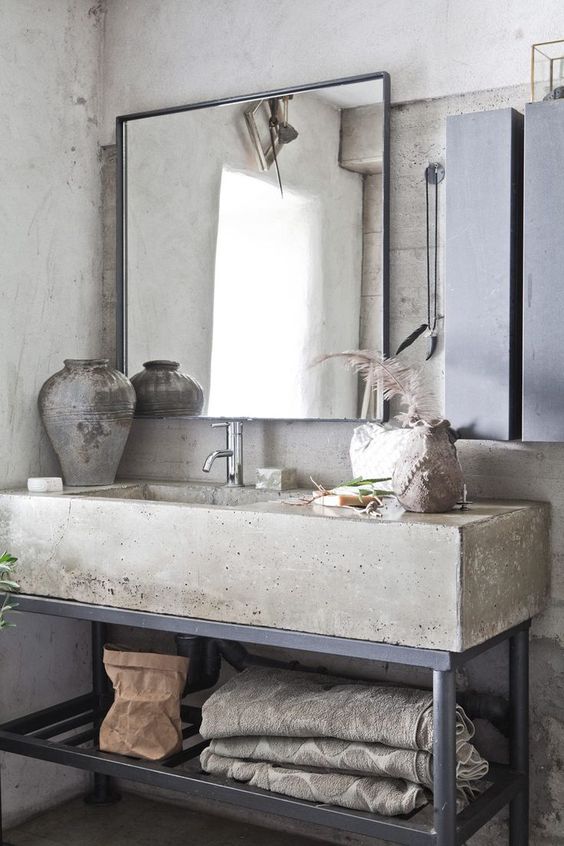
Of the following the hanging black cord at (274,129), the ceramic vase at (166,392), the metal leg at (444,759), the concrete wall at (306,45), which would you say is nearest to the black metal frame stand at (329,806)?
the metal leg at (444,759)

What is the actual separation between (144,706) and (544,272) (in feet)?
4.99

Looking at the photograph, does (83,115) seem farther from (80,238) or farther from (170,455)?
(170,455)

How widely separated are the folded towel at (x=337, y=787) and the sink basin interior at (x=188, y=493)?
740 millimetres

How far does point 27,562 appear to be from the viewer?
2.55 metres

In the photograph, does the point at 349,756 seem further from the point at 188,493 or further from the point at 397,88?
the point at 397,88

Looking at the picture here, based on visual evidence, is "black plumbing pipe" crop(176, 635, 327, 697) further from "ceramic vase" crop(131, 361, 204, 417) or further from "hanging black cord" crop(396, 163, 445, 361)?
"hanging black cord" crop(396, 163, 445, 361)

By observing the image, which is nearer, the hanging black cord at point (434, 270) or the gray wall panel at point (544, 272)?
the gray wall panel at point (544, 272)

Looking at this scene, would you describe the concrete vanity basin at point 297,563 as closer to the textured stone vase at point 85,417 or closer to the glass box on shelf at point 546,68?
the textured stone vase at point 85,417

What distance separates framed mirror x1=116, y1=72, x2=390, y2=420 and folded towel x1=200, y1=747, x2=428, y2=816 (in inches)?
38.0

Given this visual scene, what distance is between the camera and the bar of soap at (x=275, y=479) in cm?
275

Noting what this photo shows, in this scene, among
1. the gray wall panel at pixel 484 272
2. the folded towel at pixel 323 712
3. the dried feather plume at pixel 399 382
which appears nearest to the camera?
the folded towel at pixel 323 712

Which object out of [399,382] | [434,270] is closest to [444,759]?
[399,382]

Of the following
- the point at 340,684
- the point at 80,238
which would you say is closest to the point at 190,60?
the point at 80,238

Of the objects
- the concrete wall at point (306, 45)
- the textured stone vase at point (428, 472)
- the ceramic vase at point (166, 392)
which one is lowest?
the textured stone vase at point (428, 472)
